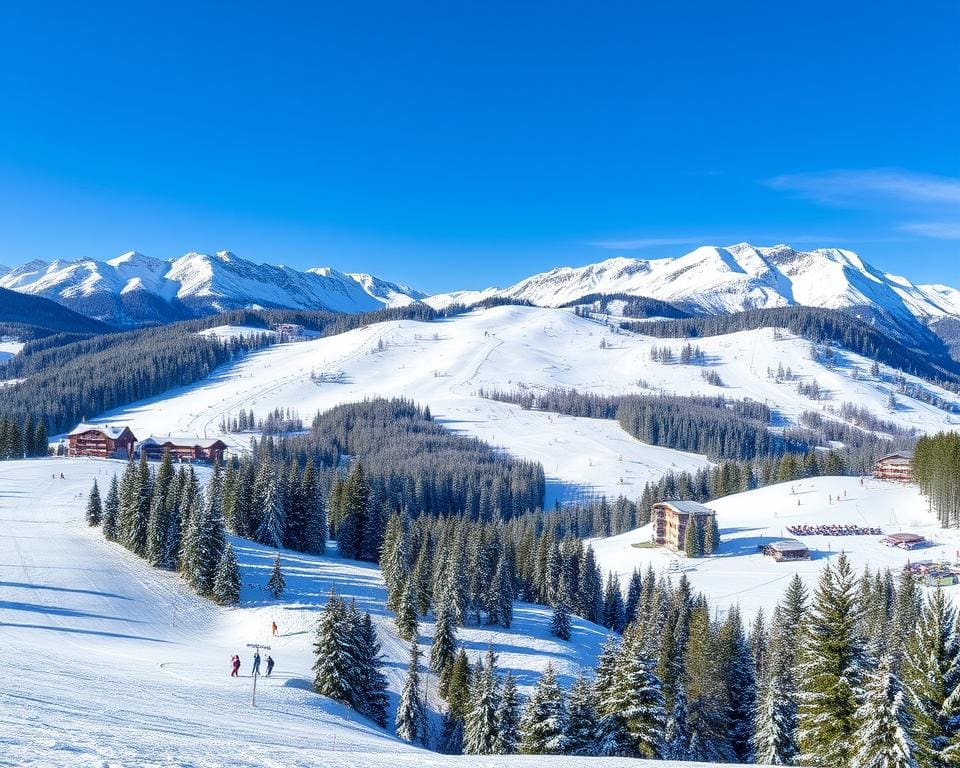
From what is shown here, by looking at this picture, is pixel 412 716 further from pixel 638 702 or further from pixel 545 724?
pixel 638 702

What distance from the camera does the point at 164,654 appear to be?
39.5 metres

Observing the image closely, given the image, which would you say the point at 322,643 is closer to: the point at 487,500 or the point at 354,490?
the point at 354,490

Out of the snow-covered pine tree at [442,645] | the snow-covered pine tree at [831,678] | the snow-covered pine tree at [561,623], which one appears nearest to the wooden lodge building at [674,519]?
the snow-covered pine tree at [561,623]

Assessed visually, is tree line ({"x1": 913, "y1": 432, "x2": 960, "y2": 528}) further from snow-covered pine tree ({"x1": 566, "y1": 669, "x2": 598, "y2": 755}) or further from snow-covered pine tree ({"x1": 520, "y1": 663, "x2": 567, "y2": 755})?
snow-covered pine tree ({"x1": 520, "y1": 663, "x2": 567, "y2": 755})

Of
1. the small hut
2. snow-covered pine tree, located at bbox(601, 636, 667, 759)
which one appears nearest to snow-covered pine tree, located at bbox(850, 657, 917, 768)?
snow-covered pine tree, located at bbox(601, 636, 667, 759)

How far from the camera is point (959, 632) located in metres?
23.9

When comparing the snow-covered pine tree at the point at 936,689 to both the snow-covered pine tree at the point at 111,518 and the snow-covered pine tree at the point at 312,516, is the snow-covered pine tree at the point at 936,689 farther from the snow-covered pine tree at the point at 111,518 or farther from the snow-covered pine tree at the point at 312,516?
the snow-covered pine tree at the point at 111,518

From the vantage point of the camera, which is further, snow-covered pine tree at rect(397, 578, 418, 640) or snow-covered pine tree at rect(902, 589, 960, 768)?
snow-covered pine tree at rect(397, 578, 418, 640)

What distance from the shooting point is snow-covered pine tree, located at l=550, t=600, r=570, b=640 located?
6381cm

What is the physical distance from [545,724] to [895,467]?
12149 cm

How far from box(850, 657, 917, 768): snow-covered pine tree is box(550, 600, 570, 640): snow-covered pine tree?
143 feet

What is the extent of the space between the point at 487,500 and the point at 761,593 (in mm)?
68878

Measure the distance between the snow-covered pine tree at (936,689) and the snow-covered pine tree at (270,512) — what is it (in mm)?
67964

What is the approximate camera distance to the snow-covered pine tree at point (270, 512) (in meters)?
78.1
